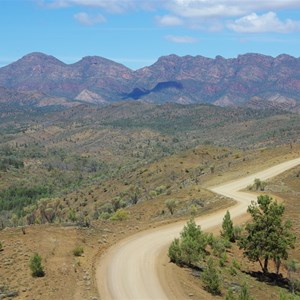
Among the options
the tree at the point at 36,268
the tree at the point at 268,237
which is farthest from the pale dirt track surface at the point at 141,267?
the tree at the point at 268,237

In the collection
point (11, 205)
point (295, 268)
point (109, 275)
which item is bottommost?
point (11, 205)

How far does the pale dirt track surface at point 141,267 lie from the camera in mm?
28350

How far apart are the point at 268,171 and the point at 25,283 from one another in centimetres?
5725

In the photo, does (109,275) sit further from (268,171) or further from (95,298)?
(268,171)

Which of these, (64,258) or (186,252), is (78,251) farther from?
(186,252)

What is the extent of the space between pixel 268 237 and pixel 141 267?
29.8ft

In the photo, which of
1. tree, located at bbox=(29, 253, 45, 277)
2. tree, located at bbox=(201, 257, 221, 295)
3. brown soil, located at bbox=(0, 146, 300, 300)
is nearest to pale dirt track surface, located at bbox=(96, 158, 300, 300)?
brown soil, located at bbox=(0, 146, 300, 300)

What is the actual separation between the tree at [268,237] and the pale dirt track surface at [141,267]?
20.9 ft

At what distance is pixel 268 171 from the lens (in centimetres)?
7931

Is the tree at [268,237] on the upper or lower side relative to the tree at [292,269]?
upper

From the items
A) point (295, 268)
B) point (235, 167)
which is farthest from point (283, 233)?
point (235, 167)

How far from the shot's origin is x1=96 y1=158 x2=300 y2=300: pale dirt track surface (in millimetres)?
28350

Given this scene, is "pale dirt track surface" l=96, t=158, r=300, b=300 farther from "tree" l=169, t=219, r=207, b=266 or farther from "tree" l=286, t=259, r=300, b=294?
"tree" l=286, t=259, r=300, b=294

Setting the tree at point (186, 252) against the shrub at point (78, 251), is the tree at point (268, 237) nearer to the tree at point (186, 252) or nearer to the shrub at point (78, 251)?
the tree at point (186, 252)
